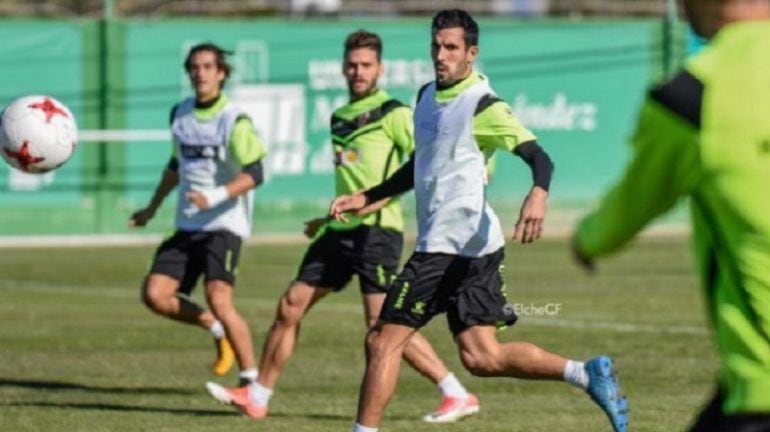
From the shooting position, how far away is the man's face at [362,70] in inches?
432

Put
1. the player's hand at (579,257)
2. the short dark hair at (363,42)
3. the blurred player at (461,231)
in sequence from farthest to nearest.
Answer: the short dark hair at (363,42) → the blurred player at (461,231) → the player's hand at (579,257)

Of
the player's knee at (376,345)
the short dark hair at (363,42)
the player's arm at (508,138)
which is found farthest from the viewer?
the short dark hair at (363,42)

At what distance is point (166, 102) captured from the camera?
26.5 m

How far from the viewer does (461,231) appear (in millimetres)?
9117

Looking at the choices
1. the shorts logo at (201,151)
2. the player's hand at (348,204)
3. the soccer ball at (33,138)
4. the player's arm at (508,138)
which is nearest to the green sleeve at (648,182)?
the player's arm at (508,138)

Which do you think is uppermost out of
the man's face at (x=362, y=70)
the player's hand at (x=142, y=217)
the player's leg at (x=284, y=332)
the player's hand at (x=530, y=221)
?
the player's hand at (x=530, y=221)

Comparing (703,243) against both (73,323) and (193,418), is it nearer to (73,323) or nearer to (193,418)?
(193,418)

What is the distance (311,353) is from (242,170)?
2.67m

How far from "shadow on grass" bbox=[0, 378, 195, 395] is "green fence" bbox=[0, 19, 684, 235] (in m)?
12.5

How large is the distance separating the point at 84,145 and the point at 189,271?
1422 cm

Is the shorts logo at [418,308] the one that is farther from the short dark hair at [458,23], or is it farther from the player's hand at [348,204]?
the short dark hair at [458,23]

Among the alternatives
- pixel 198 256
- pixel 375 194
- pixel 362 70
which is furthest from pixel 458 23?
pixel 198 256

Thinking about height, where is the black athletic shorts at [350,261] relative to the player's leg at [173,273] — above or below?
above

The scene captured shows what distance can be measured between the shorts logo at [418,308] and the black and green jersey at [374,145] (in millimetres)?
2222
